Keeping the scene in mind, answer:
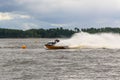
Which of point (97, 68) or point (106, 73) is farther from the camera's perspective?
point (97, 68)

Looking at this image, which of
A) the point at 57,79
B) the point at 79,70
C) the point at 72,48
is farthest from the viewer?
the point at 72,48

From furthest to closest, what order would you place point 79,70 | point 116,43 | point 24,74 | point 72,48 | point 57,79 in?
point 116,43 < point 72,48 < point 79,70 < point 24,74 < point 57,79

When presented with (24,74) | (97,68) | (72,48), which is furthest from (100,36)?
(24,74)

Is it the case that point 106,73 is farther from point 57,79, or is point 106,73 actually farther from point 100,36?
point 100,36

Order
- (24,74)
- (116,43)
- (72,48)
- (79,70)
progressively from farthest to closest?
(116,43)
(72,48)
(79,70)
(24,74)

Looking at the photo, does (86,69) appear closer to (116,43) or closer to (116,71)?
(116,71)

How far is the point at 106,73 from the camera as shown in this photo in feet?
115

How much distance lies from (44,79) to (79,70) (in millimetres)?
6544

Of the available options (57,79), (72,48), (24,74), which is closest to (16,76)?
(24,74)

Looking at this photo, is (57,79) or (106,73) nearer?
(57,79)

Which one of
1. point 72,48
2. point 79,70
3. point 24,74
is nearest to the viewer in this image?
point 24,74

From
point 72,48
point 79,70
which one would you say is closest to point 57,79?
point 79,70

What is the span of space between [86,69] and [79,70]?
38.9 inches

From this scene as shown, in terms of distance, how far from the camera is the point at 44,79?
31781mm
